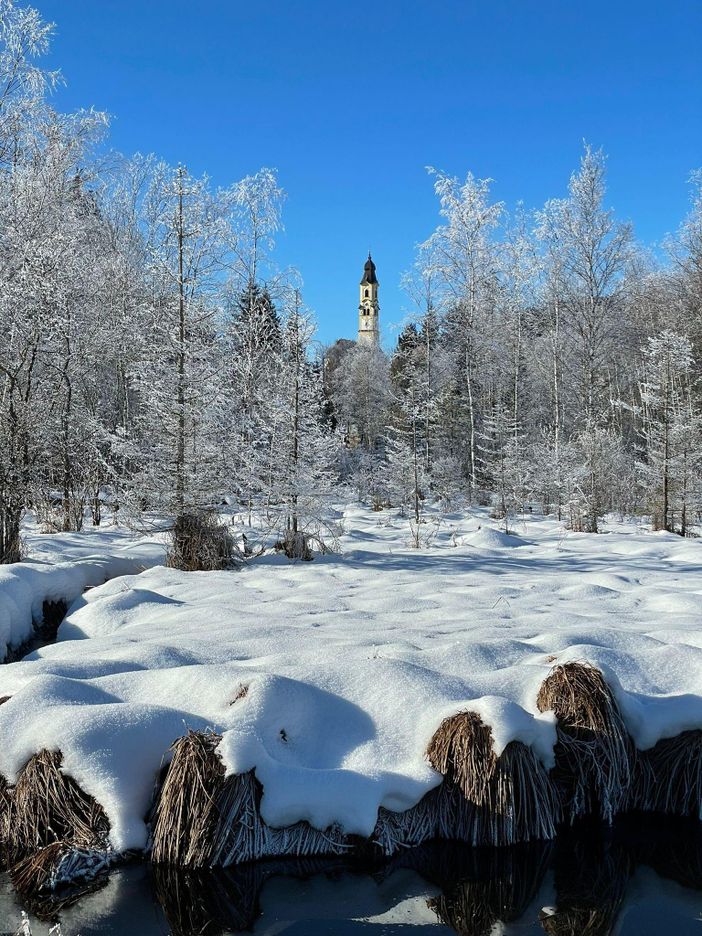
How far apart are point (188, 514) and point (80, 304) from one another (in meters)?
7.47

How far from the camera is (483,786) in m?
3.77

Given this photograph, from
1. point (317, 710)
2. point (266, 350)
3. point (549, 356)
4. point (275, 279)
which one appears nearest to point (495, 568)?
point (317, 710)

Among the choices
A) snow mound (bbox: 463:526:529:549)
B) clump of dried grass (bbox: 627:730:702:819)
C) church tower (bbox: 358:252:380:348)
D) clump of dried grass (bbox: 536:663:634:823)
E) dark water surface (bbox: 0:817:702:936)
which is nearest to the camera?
dark water surface (bbox: 0:817:702:936)

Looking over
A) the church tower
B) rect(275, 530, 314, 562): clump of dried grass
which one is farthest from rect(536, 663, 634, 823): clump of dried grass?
the church tower

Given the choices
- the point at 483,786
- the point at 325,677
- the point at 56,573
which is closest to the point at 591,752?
the point at 483,786

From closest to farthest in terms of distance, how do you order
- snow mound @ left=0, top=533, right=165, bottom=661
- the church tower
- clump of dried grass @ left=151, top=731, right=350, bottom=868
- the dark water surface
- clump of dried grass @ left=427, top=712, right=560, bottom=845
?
the dark water surface, clump of dried grass @ left=151, top=731, right=350, bottom=868, clump of dried grass @ left=427, top=712, right=560, bottom=845, snow mound @ left=0, top=533, right=165, bottom=661, the church tower

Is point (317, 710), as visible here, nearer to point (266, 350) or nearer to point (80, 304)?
point (80, 304)

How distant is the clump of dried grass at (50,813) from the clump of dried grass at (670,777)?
2848mm

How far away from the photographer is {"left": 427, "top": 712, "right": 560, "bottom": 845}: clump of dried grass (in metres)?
3.77

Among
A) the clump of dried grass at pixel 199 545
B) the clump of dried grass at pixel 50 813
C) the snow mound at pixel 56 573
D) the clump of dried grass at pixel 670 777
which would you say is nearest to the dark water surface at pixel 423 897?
the clump of dried grass at pixel 50 813

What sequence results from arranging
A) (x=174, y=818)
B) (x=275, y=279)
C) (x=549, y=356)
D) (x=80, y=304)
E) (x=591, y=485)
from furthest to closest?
(x=549, y=356), (x=275, y=279), (x=591, y=485), (x=80, y=304), (x=174, y=818)

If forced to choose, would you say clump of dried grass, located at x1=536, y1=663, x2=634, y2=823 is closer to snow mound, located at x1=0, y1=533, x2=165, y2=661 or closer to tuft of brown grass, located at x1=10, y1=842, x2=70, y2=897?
tuft of brown grass, located at x1=10, y1=842, x2=70, y2=897

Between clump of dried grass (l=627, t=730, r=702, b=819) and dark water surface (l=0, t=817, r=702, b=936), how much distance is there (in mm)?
348

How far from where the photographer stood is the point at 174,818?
3547 millimetres
